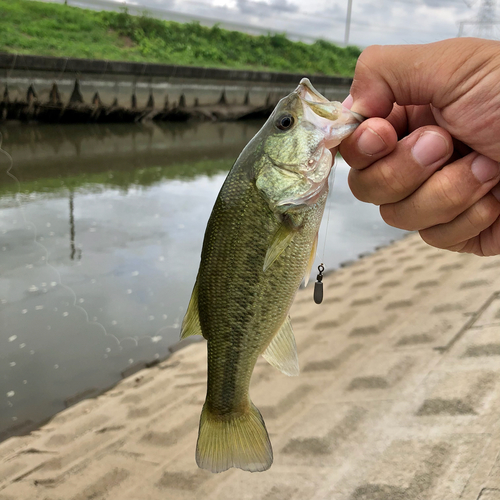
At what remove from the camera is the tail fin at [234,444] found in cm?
171

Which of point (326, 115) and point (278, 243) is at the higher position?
point (326, 115)

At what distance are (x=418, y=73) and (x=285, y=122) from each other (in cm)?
49

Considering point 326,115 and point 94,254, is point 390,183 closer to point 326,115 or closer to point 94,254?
point 326,115

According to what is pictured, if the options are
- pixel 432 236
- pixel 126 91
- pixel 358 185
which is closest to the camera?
pixel 358 185

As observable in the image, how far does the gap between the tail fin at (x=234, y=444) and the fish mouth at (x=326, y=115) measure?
1.06 metres

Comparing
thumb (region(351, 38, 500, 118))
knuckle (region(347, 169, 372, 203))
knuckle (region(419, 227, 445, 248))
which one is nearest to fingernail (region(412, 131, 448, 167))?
thumb (region(351, 38, 500, 118))

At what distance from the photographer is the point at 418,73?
1.70 meters

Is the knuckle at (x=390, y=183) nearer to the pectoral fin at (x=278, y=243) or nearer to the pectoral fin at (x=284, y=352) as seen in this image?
the pectoral fin at (x=278, y=243)

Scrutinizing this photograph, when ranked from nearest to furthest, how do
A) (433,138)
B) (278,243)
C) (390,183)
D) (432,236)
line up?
(278,243) < (433,138) < (390,183) < (432,236)

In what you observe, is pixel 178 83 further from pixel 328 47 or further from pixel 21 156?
pixel 328 47

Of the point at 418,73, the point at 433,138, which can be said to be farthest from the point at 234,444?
the point at 418,73

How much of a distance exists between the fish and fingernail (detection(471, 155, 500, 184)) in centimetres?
47

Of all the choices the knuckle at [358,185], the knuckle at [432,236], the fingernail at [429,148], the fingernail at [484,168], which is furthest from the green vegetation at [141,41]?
the fingernail at [484,168]

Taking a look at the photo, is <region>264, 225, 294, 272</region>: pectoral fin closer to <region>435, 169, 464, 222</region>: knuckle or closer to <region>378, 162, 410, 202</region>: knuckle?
<region>378, 162, 410, 202</region>: knuckle
